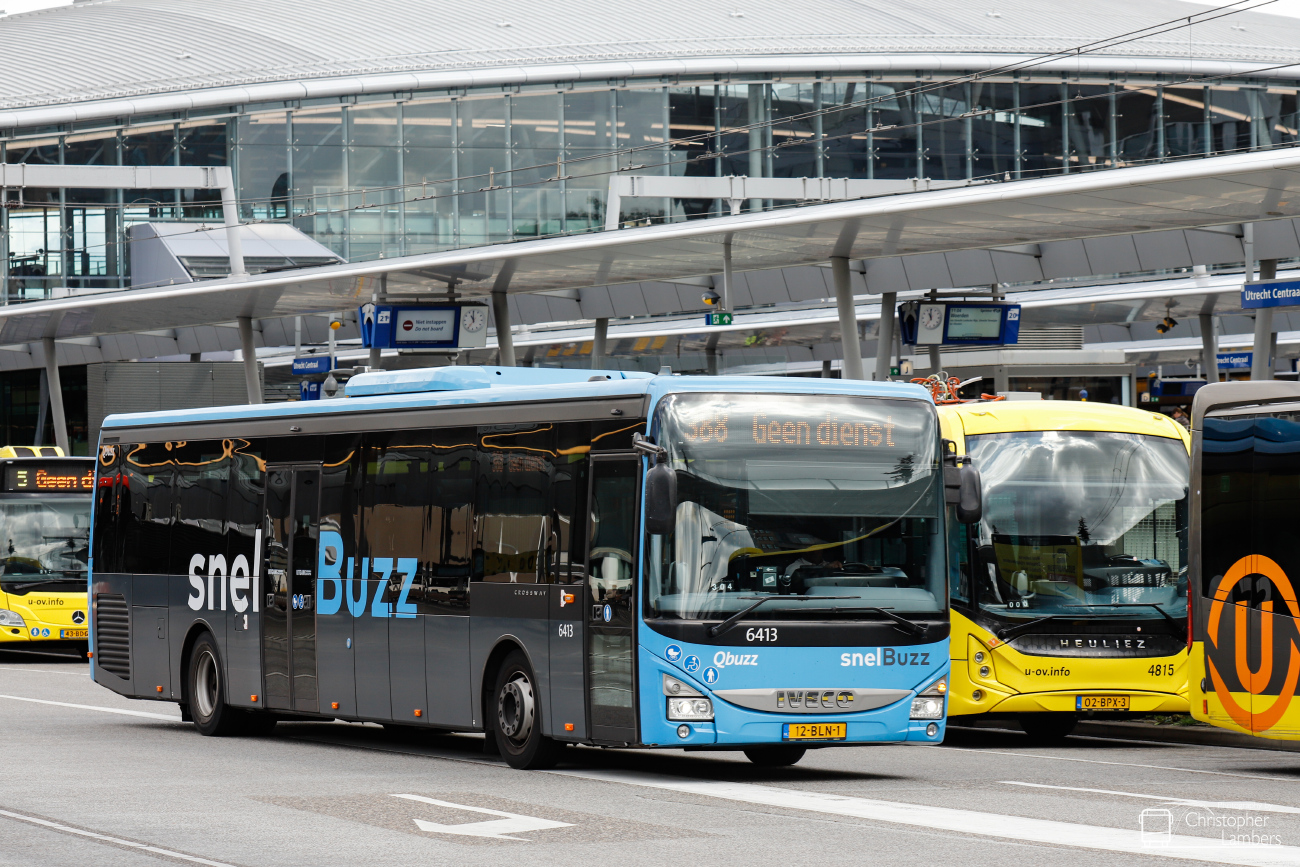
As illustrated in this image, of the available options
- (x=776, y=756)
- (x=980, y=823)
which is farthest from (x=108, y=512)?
(x=980, y=823)

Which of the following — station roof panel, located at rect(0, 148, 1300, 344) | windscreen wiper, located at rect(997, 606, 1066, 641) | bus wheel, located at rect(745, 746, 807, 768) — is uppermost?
station roof panel, located at rect(0, 148, 1300, 344)

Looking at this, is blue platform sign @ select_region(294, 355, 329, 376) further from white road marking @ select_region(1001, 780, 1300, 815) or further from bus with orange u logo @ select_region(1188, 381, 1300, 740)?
white road marking @ select_region(1001, 780, 1300, 815)

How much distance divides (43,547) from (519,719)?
627 inches

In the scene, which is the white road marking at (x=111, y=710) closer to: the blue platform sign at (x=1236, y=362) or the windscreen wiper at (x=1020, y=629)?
the windscreen wiper at (x=1020, y=629)

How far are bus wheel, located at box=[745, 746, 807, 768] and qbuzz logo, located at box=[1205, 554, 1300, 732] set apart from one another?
9.67 feet

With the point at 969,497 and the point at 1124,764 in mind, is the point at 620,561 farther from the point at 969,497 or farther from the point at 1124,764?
the point at 1124,764

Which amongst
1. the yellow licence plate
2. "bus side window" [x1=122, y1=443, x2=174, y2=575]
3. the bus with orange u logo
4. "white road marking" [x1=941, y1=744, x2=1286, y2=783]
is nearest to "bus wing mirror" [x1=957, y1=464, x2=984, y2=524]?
the yellow licence plate

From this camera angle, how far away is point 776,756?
1429cm

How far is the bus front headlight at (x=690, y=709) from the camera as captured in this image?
1210 centimetres

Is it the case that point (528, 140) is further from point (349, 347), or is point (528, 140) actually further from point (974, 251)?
point (974, 251)

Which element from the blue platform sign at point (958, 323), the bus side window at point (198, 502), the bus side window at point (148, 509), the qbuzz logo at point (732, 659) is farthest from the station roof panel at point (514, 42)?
the qbuzz logo at point (732, 659)

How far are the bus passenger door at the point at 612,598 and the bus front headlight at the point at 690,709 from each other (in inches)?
10.3

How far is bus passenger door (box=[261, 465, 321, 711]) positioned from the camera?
1573cm

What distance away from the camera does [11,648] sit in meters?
29.5
